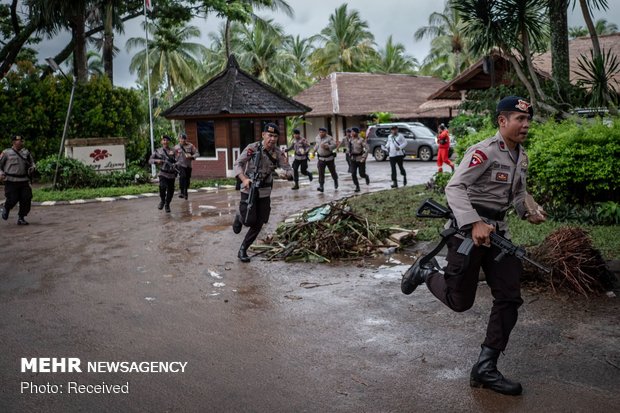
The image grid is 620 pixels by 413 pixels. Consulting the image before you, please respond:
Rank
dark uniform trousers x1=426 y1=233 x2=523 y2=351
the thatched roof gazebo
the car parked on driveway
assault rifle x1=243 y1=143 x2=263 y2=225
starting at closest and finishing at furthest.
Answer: dark uniform trousers x1=426 y1=233 x2=523 y2=351 → assault rifle x1=243 y1=143 x2=263 y2=225 → the thatched roof gazebo → the car parked on driveway

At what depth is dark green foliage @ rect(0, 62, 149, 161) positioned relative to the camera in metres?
22.6

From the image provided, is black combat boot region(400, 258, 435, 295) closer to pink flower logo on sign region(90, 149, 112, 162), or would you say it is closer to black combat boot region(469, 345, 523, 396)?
black combat boot region(469, 345, 523, 396)

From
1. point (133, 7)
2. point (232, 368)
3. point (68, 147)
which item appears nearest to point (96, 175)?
point (68, 147)

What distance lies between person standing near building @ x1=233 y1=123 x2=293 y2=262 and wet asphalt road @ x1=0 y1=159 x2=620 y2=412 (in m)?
0.59

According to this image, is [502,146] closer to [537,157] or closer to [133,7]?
[537,157]

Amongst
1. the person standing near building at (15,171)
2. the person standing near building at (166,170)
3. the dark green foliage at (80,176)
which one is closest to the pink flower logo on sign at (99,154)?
the dark green foliage at (80,176)

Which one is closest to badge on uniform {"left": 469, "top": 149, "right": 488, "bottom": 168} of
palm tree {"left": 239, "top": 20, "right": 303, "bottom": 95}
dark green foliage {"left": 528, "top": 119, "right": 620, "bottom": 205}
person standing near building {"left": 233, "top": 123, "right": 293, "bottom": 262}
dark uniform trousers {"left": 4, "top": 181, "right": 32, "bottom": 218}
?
person standing near building {"left": 233, "top": 123, "right": 293, "bottom": 262}

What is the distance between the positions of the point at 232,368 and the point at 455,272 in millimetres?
1794

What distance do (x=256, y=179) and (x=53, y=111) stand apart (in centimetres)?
1782

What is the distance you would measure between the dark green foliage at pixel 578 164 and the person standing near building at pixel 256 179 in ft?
14.1

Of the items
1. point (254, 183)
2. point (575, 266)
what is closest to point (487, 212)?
point (575, 266)

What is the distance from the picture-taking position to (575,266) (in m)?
6.10

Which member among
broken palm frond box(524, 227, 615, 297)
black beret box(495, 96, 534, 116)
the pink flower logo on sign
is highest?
the pink flower logo on sign

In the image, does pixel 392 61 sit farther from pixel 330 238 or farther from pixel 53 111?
pixel 330 238
